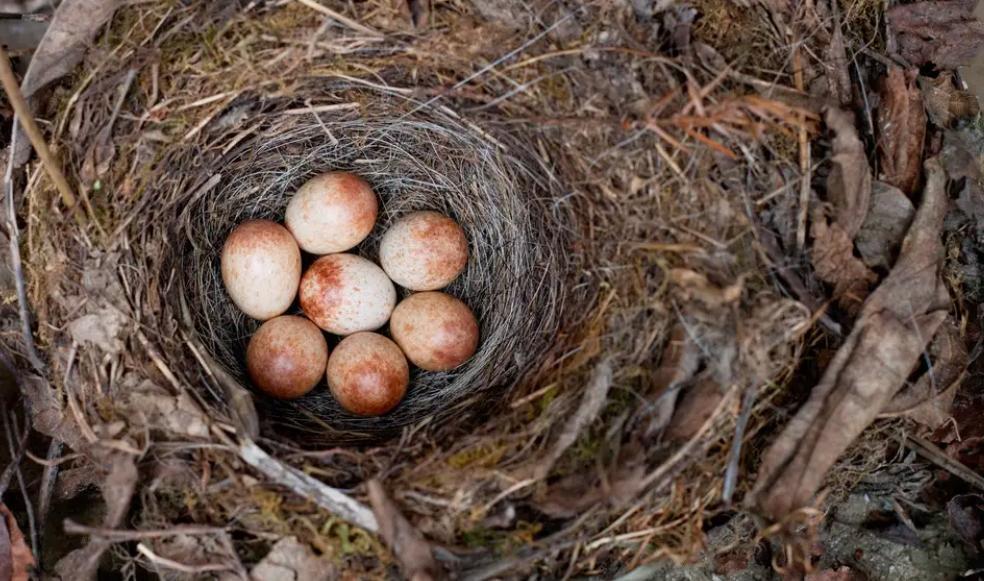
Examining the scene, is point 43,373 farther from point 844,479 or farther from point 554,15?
point 844,479

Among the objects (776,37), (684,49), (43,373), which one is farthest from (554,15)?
(43,373)

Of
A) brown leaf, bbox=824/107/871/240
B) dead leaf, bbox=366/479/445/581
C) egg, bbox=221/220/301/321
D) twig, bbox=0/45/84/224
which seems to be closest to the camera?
twig, bbox=0/45/84/224

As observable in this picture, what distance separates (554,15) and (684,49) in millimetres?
244

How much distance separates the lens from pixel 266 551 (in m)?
1.36

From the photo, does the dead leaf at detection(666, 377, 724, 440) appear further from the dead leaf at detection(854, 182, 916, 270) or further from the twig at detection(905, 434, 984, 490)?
the twig at detection(905, 434, 984, 490)

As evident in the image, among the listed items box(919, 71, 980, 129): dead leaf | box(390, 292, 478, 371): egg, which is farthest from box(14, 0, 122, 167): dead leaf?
box(919, 71, 980, 129): dead leaf

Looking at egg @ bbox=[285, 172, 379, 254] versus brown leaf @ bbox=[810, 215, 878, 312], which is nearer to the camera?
brown leaf @ bbox=[810, 215, 878, 312]

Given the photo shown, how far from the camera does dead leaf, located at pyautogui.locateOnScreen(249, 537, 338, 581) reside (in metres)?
1.31

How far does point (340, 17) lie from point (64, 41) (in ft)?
1.63

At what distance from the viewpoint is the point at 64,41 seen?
1403mm

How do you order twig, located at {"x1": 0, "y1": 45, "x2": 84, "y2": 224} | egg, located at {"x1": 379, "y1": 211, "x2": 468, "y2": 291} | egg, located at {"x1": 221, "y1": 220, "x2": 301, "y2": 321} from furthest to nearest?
egg, located at {"x1": 379, "y1": 211, "x2": 468, "y2": 291}, egg, located at {"x1": 221, "y1": 220, "x2": 301, "y2": 321}, twig, located at {"x1": 0, "y1": 45, "x2": 84, "y2": 224}

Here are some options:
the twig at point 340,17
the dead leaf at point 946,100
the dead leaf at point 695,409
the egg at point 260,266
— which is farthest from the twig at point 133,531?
the dead leaf at point 946,100

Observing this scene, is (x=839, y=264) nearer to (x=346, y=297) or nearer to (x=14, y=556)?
(x=346, y=297)

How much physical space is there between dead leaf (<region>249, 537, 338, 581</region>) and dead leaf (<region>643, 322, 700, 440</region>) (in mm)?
594
